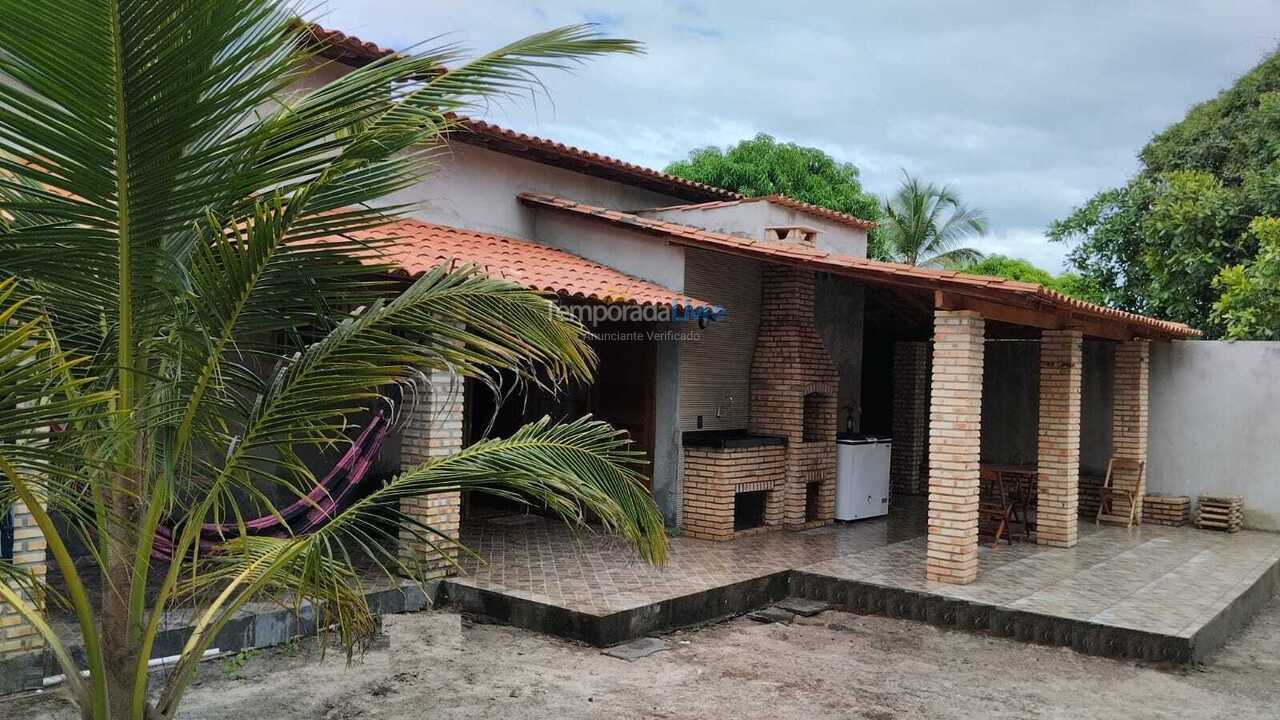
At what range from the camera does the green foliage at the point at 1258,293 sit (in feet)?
45.4

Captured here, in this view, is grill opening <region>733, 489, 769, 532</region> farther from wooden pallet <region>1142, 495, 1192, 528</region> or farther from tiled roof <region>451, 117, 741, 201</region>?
wooden pallet <region>1142, 495, 1192, 528</region>

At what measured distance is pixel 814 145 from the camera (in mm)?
28719

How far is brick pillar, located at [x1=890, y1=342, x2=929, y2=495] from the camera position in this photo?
46.5ft

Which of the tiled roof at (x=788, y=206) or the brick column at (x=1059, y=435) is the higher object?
the tiled roof at (x=788, y=206)

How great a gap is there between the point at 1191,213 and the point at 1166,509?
723 cm

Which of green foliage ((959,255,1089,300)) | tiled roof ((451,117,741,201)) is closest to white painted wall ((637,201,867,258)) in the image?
tiled roof ((451,117,741,201))

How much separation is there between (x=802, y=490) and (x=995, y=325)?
4.29m

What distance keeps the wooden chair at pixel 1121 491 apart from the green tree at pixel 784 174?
50.3 feet

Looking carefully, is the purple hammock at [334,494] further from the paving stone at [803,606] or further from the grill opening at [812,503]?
the grill opening at [812,503]

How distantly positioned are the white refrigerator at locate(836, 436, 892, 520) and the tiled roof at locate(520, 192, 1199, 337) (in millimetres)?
2489

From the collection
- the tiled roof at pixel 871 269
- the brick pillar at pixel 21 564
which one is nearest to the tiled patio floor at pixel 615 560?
the tiled roof at pixel 871 269

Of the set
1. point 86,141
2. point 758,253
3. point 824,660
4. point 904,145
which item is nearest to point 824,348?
point 758,253

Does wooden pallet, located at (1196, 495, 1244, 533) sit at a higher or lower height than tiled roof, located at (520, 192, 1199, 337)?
lower

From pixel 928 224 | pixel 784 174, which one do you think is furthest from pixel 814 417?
pixel 928 224
